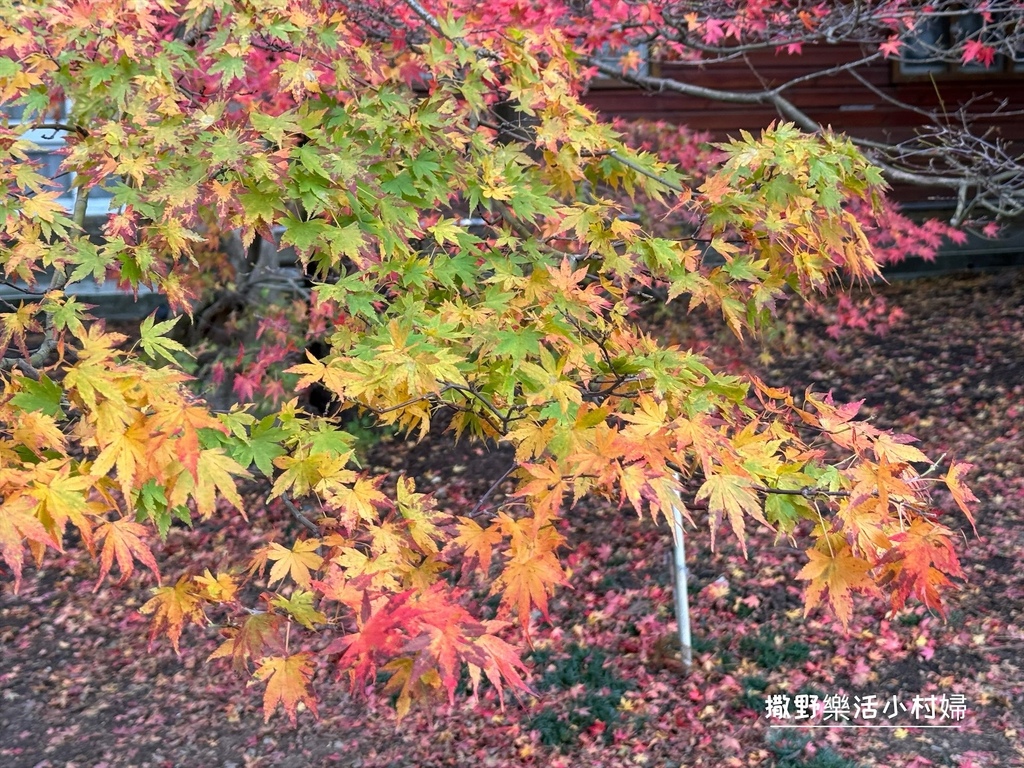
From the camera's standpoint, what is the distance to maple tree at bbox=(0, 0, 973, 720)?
2.06 meters

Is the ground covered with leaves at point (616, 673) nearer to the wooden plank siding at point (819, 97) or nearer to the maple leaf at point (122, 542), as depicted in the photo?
the maple leaf at point (122, 542)

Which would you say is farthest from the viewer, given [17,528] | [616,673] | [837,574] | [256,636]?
[616,673]

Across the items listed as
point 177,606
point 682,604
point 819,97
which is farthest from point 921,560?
point 819,97

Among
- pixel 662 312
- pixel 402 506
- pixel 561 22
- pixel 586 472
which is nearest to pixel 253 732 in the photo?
pixel 402 506

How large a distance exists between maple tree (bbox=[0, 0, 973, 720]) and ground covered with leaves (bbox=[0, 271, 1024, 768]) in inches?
58.4

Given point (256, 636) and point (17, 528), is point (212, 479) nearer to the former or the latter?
point (17, 528)

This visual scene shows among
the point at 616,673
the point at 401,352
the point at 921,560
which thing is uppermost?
the point at 401,352

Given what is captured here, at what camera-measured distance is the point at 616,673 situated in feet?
14.8

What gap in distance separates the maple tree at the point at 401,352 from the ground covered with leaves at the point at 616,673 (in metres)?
1.48

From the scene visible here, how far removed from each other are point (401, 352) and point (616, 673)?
2.77 metres

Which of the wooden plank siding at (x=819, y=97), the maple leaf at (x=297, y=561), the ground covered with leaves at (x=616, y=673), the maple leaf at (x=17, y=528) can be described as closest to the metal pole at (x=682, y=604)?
the ground covered with leaves at (x=616, y=673)

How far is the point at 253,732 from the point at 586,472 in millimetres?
3155

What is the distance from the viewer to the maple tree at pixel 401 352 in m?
2.06

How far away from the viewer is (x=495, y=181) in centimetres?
336
